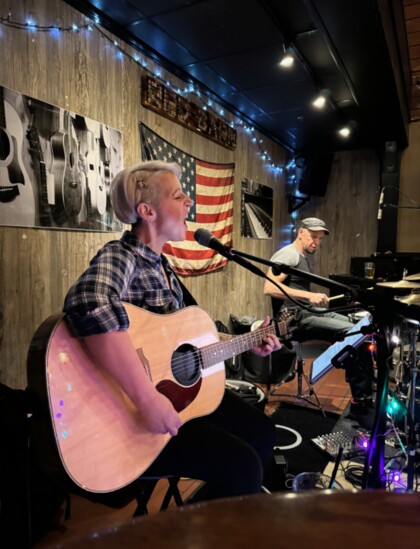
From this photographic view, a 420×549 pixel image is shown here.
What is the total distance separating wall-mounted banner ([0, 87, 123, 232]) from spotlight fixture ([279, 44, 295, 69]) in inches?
56.9

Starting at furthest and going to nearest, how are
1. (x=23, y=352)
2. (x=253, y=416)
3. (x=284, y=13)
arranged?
1. (x=284, y=13)
2. (x=23, y=352)
3. (x=253, y=416)

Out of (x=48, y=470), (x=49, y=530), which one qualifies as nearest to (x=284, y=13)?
(x=48, y=470)

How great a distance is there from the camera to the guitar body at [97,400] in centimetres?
91

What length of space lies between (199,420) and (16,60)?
6.25ft

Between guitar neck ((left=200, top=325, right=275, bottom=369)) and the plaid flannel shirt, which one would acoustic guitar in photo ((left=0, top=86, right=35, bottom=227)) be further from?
guitar neck ((left=200, top=325, right=275, bottom=369))

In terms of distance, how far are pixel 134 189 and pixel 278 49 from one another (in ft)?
6.87

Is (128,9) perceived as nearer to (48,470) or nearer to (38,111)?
(38,111)

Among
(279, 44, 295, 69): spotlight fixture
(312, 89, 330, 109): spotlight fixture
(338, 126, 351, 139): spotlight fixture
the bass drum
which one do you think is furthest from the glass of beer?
the bass drum

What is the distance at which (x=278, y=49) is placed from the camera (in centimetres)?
267

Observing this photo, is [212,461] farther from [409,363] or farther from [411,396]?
[409,363]

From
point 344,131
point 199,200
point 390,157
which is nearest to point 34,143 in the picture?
point 199,200

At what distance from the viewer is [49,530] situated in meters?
1.50

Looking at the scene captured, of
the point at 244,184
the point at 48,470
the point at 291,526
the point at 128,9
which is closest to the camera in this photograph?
the point at 291,526

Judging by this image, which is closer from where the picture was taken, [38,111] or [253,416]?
[253,416]
